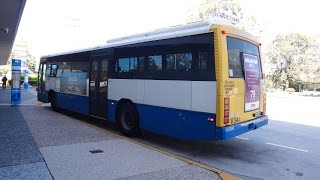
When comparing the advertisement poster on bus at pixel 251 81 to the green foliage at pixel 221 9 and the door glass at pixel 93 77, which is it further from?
the green foliage at pixel 221 9

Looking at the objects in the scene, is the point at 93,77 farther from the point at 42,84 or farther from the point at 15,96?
the point at 15,96

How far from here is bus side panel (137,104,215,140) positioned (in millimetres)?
7297

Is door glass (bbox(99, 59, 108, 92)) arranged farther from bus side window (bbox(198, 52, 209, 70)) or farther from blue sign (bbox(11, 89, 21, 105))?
blue sign (bbox(11, 89, 21, 105))

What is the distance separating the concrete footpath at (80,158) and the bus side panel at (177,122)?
750 millimetres

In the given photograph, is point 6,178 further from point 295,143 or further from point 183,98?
point 295,143

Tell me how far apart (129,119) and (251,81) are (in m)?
3.66

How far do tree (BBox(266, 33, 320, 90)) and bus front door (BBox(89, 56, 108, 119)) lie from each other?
Result: 121 feet

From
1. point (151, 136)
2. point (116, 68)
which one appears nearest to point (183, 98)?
point (151, 136)

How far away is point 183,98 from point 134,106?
214 centimetres

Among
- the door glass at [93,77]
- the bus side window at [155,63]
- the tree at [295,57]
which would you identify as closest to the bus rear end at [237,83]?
the bus side window at [155,63]

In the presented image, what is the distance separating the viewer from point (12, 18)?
16609 millimetres

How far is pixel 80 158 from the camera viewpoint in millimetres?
6871

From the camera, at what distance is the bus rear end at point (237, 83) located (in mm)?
7098

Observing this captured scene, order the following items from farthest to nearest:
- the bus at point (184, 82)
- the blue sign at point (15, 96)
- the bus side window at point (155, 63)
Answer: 1. the blue sign at point (15, 96)
2. the bus side window at point (155, 63)
3. the bus at point (184, 82)
